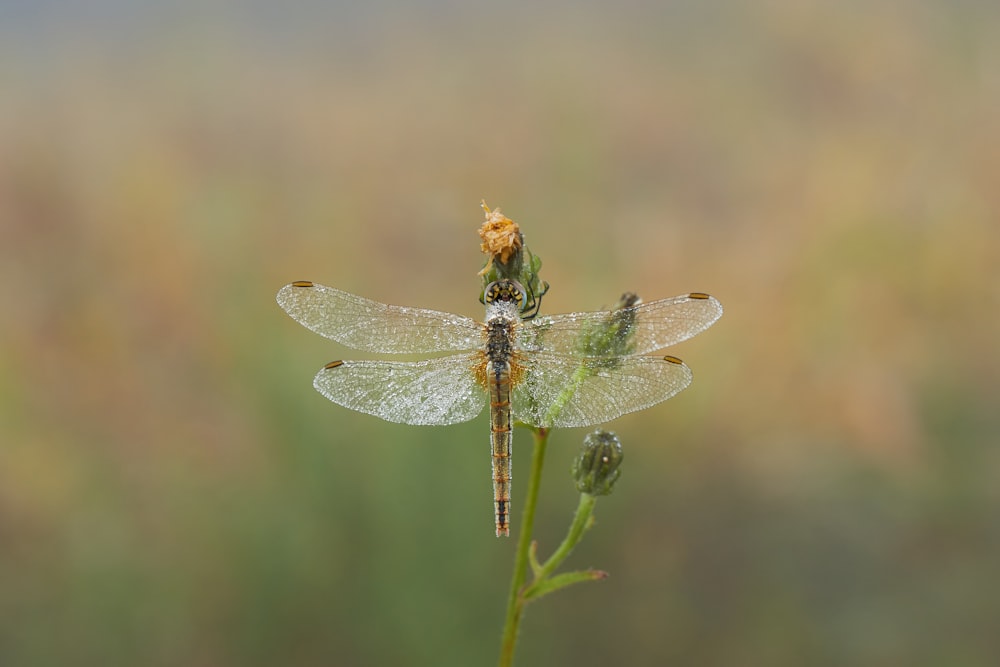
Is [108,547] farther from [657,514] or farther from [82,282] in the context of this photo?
[657,514]

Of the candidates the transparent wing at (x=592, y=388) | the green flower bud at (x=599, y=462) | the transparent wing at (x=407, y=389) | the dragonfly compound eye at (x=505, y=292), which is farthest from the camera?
the green flower bud at (x=599, y=462)

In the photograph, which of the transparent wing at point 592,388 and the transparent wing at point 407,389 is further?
the transparent wing at point 407,389

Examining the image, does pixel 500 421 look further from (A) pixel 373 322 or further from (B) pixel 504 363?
(A) pixel 373 322

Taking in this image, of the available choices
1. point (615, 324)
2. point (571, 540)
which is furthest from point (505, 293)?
point (571, 540)

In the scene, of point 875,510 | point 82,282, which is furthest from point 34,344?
point 875,510

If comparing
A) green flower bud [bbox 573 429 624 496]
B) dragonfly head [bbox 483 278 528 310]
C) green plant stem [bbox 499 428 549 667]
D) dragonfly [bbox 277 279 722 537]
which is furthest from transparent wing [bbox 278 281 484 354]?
green flower bud [bbox 573 429 624 496]

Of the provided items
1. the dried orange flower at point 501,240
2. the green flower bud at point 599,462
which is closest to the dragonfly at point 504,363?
the dried orange flower at point 501,240

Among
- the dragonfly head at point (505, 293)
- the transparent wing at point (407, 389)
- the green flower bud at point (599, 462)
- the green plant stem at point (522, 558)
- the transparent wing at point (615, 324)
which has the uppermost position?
the dragonfly head at point (505, 293)

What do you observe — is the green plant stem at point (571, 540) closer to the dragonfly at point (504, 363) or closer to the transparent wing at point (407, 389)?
the dragonfly at point (504, 363)
